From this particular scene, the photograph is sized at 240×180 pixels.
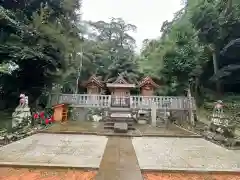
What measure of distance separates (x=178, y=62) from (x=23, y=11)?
10850 millimetres

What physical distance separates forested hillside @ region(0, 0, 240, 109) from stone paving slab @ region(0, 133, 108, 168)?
9.16 ft

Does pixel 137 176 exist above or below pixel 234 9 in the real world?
below

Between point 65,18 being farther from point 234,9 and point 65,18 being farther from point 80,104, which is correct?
point 234,9

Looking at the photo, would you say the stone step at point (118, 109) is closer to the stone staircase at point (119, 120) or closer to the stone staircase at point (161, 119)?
the stone staircase at point (119, 120)

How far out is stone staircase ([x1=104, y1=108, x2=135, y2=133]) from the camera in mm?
8203

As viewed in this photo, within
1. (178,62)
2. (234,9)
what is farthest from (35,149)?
(234,9)

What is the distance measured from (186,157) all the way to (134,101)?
25.1 feet

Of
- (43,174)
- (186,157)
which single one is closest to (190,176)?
(186,157)

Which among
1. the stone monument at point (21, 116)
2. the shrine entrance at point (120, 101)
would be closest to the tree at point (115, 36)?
the shrine entrance at point (120, 101)

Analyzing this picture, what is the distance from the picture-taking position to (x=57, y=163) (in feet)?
12.8

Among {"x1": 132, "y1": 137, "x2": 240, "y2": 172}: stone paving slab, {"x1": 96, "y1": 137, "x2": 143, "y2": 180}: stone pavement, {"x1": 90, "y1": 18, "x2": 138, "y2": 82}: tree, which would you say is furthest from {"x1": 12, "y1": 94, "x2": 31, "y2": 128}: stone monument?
{"x1": 90, "y1": 18, "x2": 138, "y2": 82}: tree

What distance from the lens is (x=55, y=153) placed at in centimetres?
472

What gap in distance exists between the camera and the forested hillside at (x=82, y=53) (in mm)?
10773

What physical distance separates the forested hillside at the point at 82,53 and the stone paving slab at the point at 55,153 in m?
2.79
